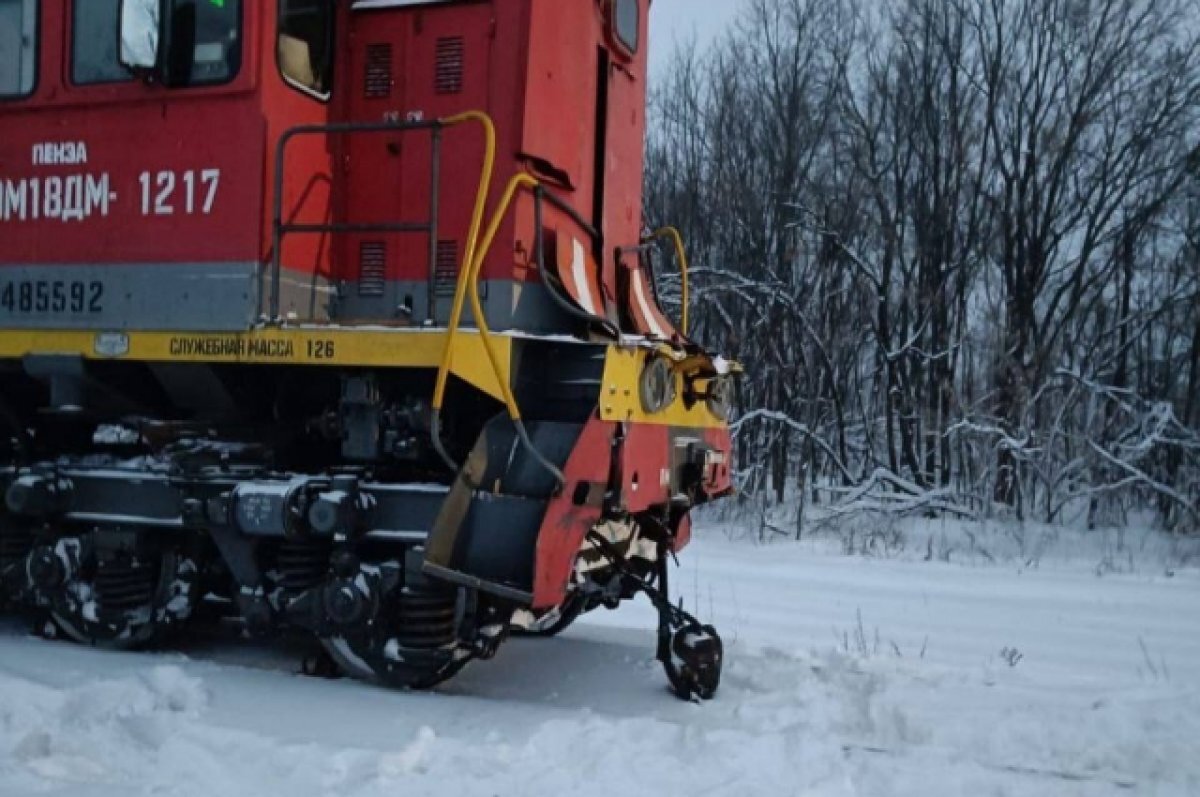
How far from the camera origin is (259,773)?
4023mm

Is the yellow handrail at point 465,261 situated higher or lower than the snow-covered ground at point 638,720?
higher

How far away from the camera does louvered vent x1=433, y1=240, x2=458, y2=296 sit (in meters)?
5.66

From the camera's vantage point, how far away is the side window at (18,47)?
5.96 metres

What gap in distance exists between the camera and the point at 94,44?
19.0ft

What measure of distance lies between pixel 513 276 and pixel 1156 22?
793 inches

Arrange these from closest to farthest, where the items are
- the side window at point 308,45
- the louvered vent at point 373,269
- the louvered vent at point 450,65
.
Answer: the side window at point 308,45
the louvered vent at point 450,65
the louvered vent at point 373,269

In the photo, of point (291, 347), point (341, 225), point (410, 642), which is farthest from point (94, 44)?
point (410, 642)

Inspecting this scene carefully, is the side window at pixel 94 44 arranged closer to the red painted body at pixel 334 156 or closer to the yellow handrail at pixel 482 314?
the red painted body at pixel 334 156

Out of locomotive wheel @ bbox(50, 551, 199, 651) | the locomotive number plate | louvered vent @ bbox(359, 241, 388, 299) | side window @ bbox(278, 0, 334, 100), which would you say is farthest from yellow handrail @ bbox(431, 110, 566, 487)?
the locomotive number plate

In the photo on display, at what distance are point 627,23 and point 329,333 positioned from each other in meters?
2.93

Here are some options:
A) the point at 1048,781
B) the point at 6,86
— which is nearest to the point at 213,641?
the point at 6,86

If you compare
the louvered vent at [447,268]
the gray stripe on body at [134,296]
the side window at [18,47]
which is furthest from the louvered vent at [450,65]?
the side window at [18,47]

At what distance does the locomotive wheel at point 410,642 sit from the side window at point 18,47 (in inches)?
140

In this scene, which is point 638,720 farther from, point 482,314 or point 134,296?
point 134,296
